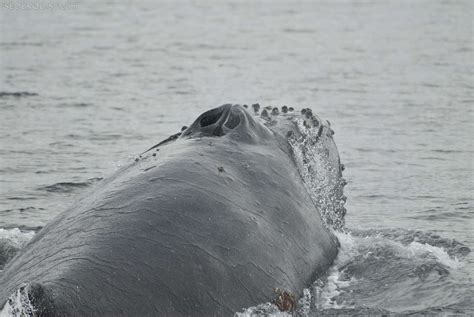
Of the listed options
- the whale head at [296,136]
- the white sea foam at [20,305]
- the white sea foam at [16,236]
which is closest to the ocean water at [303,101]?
the white sea foam at [16,236]

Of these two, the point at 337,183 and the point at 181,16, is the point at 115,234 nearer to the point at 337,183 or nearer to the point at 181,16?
the point at 337,183

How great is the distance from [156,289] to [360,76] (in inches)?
775

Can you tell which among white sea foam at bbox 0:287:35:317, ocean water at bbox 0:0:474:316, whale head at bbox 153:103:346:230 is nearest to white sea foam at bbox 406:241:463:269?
ocean water at bbox 0:0:474:316

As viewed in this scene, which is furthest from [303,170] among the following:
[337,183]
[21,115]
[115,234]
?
[21,115]

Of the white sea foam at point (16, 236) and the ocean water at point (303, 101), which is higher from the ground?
the white sea foam at point (16, 236)

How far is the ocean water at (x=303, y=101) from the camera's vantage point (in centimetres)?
1129

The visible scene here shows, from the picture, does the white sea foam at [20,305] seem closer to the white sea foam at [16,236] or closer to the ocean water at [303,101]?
the ocean water at [303,101]

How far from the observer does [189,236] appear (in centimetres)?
778

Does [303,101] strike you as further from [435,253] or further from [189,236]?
[189,236]

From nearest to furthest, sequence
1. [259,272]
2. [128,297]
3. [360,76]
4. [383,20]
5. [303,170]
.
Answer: [128,297], [259,272], [303,170], [360,76], [383,20]

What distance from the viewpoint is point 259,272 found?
8148 mm

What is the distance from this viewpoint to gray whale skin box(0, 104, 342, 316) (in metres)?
6.97

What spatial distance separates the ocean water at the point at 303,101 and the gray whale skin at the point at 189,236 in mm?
424

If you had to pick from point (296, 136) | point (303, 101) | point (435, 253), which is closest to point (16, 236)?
point (296, 136)
